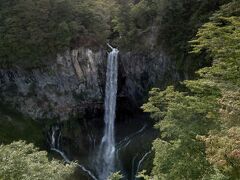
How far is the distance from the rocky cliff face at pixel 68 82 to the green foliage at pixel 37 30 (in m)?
1.00

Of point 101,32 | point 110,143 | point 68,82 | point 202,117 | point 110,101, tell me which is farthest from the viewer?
point 110,101

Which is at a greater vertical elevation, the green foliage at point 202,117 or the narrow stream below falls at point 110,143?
the green foliage at point 202,117

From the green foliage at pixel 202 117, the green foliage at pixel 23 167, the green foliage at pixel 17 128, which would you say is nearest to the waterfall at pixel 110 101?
the green foliage at pixel 17 128

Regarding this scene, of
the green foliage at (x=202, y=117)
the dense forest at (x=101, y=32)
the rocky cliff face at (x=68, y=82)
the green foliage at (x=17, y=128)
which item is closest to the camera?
the green foliage at (x=202, y=117)

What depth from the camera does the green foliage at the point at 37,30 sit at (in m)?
28.1

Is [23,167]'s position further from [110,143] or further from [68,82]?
[68,82]

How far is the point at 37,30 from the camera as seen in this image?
28359 millimetres

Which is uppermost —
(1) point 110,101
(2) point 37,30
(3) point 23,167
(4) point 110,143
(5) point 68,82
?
(2) point 37,30

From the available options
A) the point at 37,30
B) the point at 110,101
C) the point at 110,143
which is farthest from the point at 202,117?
the point at 37,30

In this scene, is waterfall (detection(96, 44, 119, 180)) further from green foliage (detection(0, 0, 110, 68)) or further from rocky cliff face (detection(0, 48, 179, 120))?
green foliage (detection(0, 0, 110, 68))

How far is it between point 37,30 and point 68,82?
16.0 ft

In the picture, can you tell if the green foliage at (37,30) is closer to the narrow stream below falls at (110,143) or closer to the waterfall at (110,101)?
the waterfall at (110,101)

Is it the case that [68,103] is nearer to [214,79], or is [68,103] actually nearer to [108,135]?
[108,135]

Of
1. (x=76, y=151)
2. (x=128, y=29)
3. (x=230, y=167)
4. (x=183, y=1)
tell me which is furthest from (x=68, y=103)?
(x=230, y=167)
